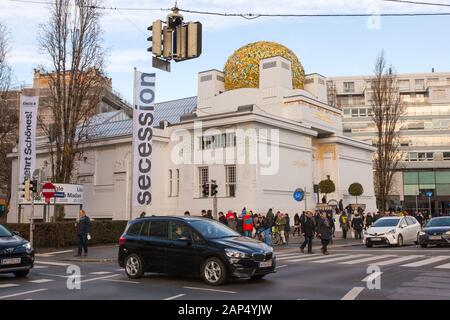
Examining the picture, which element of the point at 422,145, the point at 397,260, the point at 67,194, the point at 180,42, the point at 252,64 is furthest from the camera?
the point at 422,145

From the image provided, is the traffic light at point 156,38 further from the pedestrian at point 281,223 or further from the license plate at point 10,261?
the pedestrian at point 281,223

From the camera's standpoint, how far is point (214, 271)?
11602mm

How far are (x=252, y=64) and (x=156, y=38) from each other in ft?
111

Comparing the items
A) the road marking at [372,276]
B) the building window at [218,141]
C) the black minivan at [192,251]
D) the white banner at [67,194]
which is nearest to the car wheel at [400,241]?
the road marking at [372,276]

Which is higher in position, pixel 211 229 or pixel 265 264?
pixel 211 229

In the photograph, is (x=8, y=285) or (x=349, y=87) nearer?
(x=8, y=285)

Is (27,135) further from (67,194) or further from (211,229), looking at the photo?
(211,229)

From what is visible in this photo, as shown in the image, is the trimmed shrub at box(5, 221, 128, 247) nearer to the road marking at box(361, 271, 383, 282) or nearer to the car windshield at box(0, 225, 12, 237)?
the car windshield at box(0, 225, 12, 237)

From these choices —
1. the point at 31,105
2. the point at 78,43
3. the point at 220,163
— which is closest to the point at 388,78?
the point at 220,163

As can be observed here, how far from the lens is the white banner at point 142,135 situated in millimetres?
26703

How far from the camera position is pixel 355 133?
89.2 m

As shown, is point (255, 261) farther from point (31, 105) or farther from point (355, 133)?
point (355, 133)

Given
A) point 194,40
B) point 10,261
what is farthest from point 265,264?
point 10,261

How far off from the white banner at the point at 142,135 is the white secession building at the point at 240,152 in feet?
29.2
